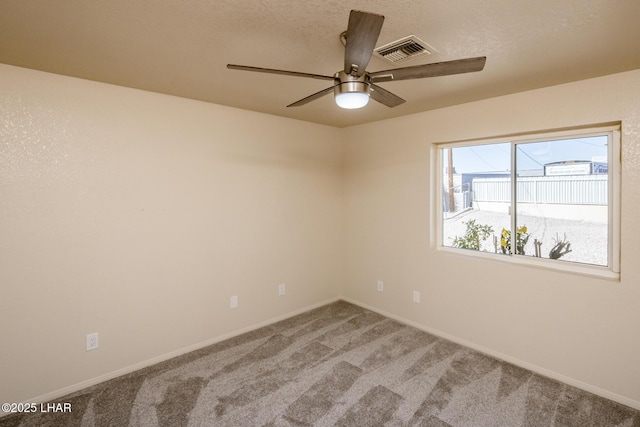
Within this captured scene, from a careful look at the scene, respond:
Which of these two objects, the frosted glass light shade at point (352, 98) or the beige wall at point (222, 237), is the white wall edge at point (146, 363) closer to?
the beige wall at point (222, 237)

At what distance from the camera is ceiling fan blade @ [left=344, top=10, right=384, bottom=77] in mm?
1201

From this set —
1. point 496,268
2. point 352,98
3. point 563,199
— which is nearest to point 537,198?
point 563,199

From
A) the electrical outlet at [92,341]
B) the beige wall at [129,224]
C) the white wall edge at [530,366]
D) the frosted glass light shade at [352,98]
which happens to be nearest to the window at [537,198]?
Answer: the white wall edge at [530,366]

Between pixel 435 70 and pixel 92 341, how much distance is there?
306cm

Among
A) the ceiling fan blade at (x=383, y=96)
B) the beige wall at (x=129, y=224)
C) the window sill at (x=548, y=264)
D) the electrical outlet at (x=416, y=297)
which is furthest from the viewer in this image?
the electrical outlet at (x=416, y=297)

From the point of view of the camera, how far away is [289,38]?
1.82 m

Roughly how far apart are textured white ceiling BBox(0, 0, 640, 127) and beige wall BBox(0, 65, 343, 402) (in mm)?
371

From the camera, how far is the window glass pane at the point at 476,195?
10.3 feet

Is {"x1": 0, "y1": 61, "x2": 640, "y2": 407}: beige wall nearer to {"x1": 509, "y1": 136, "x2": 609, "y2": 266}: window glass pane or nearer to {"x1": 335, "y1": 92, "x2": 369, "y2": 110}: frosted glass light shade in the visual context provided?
{"x1": 509, "y1": 136, "x2": 609, "y2": 266}: window glass pane

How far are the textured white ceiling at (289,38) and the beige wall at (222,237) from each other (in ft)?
1.09

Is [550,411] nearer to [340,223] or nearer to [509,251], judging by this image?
[509,251]

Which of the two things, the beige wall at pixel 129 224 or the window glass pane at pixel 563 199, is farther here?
the window glass pane at pixel 563 199

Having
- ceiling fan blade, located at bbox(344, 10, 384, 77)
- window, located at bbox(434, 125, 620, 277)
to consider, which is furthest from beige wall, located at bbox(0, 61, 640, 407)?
ceiling fan blade, located at bbox(344, 10, 384, 77)

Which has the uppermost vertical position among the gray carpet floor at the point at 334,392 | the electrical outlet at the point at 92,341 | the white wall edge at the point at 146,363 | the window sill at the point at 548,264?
the window sill at the point at 548,264
